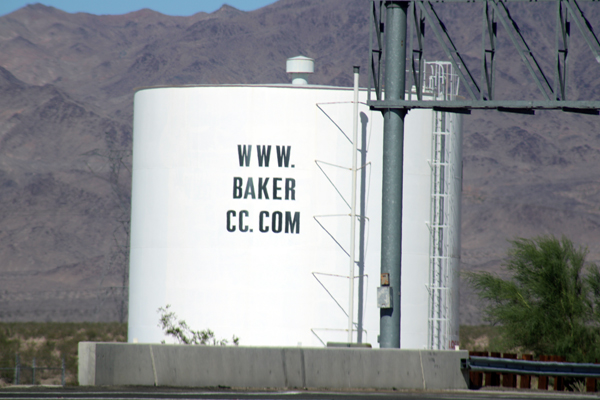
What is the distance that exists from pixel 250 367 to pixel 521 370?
5940mm

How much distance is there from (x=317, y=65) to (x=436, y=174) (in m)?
158

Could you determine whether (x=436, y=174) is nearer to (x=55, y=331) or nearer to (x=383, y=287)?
(x=383, y=287)

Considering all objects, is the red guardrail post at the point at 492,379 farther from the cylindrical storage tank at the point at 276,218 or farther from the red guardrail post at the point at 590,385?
the cylindrical storage tank at the point at 276,218

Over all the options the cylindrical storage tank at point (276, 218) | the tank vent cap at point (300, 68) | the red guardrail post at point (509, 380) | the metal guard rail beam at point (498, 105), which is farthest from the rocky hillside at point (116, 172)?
the red guardrail post at point (509, 380)

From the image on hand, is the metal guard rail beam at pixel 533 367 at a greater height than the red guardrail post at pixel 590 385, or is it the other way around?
the metal guard rail beam at pixel 533 367

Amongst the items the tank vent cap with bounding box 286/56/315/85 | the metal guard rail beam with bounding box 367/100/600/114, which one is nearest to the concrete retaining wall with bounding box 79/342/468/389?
the metal guard rail beam with bounding box 367/100/600/114

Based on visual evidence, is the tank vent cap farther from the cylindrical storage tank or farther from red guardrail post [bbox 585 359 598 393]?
red guardrail post [bbox 585 359 598 393]

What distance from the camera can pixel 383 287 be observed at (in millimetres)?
20766

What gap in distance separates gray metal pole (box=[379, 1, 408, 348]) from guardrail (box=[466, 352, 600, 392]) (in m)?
1.84

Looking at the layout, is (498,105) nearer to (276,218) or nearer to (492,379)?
(492,379)

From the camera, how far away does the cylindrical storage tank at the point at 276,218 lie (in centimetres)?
2867

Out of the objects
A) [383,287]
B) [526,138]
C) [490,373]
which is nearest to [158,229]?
[383,287]

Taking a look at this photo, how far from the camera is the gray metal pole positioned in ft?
68.8

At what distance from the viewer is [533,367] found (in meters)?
20.3
